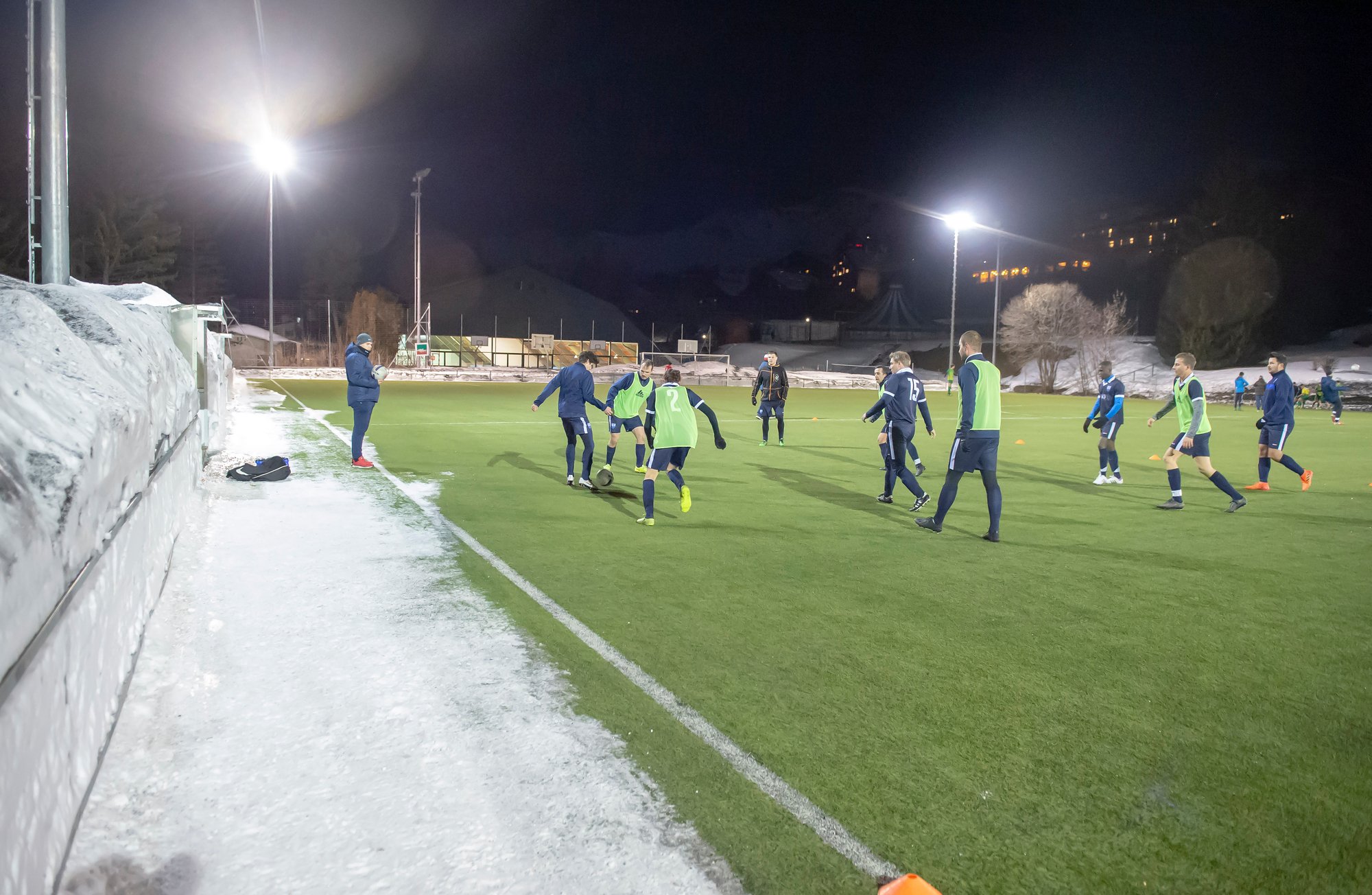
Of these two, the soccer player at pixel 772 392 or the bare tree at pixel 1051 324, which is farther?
the bare tree at pixel 1051 324

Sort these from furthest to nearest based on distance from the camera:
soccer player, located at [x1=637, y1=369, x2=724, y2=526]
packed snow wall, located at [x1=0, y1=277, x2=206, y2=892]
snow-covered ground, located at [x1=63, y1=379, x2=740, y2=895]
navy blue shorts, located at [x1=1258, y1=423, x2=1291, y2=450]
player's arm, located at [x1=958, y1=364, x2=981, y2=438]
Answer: navy blue shorts, located at [x1=1258, y1=423, x2=1291, y2=450]
soccer player, located at [x1=637, y1=369, x2=724, y2=526]
player's arm, located at [x1=958, y1=364, x2=981, y2=438]
snow-covered ground, located at [x1=63, y1=379, x2=740, y2=895]
packed snow wall, located at [x1=0, y1=277, x2=206, y2=892]

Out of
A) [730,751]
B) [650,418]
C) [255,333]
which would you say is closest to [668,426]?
[650,418]

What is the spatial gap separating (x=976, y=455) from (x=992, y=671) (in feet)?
12.7

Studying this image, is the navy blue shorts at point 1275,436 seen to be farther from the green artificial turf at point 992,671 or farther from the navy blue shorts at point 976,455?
the navy blue shorts at point 976,455

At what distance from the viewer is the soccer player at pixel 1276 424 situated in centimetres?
1196

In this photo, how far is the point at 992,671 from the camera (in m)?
4.70

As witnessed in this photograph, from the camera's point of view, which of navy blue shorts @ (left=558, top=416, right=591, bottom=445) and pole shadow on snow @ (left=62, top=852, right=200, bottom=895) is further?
navy blue shorts @ (left=558, top=416, right=591, bottom=445)

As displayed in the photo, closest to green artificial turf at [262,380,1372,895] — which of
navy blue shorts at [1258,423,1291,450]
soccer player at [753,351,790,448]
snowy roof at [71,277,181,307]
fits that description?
navy blue shorts at [1258,423,1291,450]

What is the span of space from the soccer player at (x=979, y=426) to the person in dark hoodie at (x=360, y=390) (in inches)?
325

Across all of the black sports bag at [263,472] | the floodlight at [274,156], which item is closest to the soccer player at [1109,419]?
the black sports bag at [263,472]

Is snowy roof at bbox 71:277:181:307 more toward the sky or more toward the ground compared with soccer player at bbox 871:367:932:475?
more toward the sky

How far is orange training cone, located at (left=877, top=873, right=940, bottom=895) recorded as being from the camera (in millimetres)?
2549

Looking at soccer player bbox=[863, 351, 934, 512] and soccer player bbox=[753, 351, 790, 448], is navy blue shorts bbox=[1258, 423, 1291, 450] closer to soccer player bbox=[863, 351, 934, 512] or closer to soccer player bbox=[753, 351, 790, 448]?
soccer player bbox=[863, 351, 934, 512]

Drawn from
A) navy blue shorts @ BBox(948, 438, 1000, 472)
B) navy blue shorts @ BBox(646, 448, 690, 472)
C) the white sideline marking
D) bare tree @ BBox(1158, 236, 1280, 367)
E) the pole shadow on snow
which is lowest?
the pole shadow on snow
